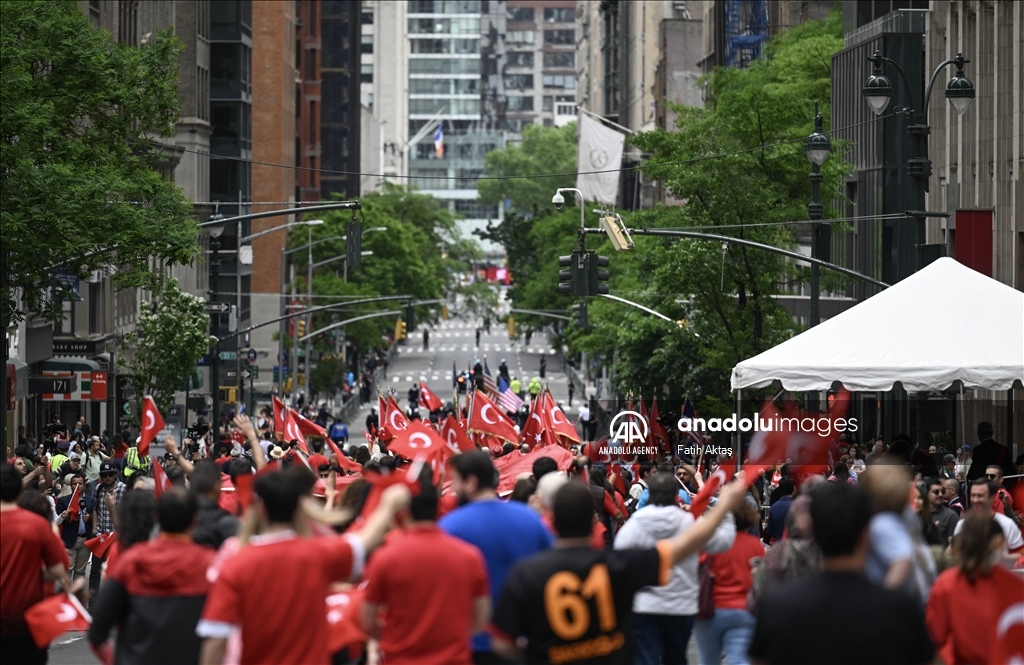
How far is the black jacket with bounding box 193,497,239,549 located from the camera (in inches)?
402

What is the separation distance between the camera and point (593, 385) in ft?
304

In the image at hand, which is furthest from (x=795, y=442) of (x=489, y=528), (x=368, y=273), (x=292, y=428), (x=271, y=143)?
(x=271, y=143)

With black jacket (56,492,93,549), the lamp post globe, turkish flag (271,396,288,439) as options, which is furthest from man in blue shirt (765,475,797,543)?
turkish flag (271,396,288,439)

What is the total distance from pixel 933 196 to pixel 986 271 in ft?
21.5

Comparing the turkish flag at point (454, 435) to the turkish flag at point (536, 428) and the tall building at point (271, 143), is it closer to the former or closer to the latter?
the turkish flag at point (536, 428)

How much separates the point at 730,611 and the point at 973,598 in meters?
2.76

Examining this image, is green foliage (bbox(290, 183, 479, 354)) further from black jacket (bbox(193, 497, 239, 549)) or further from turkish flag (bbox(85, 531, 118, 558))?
black jacket (bbox(193, 497, 239, 549))

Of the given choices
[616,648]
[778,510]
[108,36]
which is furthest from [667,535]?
[108,36]

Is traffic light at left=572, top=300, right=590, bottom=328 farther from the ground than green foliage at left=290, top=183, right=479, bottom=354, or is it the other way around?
green foliage at left=290, top=183, right=479, bottom=354

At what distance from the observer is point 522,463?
20.5 meters

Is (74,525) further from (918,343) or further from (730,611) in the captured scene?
(730,611)

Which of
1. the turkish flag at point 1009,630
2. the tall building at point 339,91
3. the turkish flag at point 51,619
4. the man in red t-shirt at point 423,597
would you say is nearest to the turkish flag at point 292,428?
the turkish flag at point 51,619

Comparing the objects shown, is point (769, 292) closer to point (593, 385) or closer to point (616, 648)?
point (616, 648)

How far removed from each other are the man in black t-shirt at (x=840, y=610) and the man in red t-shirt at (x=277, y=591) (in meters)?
1.90
